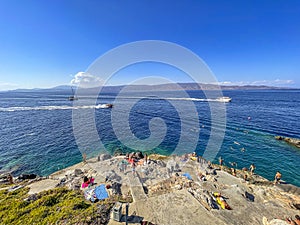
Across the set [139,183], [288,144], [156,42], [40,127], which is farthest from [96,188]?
[40,127]

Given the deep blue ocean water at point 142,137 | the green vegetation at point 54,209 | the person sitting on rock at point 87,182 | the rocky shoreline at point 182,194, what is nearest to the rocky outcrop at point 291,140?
the deep blue ocean water at point 142,137

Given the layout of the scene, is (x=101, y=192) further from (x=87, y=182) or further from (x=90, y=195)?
(x=87, y=182)

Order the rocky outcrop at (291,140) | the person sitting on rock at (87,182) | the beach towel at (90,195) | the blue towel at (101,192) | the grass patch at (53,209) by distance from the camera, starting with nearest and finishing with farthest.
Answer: the grass patch at (53,209) → the beach towel at (90,195) → the blue towel at (101,192) → the person sitting on rock at (87,182) → the rocky outcrop at (291,140)

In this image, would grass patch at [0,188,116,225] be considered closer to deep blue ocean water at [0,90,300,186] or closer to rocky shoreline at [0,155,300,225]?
rocky shoreline at [0,155,300,225]

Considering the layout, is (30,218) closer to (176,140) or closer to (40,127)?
(176,140)

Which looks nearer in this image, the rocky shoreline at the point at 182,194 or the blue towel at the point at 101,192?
the rocky shoreline at the point at 182,194

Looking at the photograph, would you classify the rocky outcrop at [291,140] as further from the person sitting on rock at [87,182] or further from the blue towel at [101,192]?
the person sitting on rock at [87,182]
